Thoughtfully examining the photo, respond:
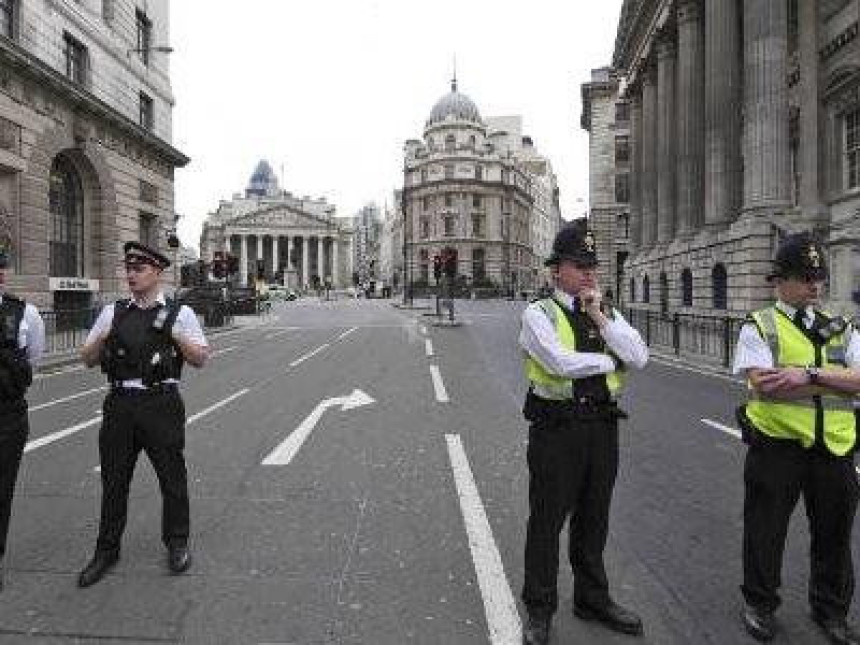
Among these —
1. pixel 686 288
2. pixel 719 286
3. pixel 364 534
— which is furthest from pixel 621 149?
pixel 364 534

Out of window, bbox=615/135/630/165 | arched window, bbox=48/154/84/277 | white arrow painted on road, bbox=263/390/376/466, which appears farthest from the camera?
window, bbox=615/135/630/165

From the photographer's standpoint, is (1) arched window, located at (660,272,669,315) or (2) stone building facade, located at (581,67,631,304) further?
(2) stone building facade, located at (581,67,631,304)

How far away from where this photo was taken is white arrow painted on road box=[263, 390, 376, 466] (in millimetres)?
8078

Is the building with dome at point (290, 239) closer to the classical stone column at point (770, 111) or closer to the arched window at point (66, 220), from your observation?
the arched window at point (66, 220)

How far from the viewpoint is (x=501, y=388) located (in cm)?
1450

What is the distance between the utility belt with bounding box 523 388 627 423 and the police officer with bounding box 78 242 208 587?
2.30 metres

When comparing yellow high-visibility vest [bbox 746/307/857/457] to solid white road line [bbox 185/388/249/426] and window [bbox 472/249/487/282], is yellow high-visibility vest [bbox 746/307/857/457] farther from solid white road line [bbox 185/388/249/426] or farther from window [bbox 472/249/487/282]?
window [bbox 472/249/487/282]

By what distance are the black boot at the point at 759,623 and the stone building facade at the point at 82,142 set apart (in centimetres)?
2414

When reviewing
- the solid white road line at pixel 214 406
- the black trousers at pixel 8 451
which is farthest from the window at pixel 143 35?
the black trousers at pixel 8 451

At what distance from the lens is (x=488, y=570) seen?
15.5 ft

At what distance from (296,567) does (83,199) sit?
28.5 m

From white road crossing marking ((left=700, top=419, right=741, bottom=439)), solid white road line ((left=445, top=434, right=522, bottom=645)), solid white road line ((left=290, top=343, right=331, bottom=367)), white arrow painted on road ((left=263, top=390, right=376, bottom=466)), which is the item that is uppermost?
solid white road line ((left=290, top=343, right=331, bottom=367))

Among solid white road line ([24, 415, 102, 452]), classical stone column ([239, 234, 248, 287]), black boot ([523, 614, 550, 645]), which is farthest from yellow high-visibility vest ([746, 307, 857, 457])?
classical stone column ([239, 234, 248, 287])

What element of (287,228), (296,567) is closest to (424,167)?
(287,228)
